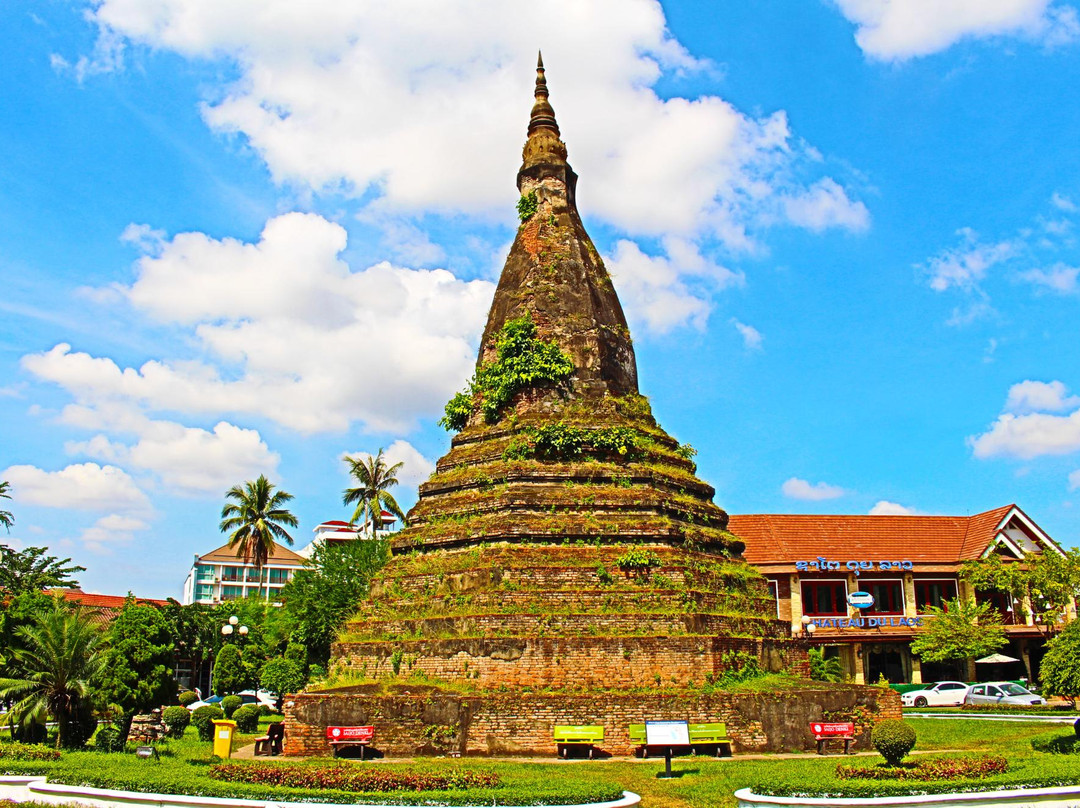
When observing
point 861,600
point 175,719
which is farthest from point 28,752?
point 861,600

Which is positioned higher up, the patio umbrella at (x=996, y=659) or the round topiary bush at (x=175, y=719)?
the patio umbrella at (x=996, y=659)

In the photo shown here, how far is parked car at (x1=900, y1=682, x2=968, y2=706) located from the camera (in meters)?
30.8

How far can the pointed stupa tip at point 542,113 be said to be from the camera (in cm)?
2664

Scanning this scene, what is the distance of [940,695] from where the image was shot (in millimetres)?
31141

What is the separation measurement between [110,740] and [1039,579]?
29.7 meters

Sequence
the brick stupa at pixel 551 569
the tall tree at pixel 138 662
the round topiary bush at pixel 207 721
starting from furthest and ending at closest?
the round topiary bush at pixel 207 721
the tall tree at pixel 138 662
the brick stupa at pixel 551 569

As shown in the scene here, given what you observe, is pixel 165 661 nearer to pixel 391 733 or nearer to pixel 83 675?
pixel 83 675

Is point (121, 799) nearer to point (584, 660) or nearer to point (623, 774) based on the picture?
point (623, 774)

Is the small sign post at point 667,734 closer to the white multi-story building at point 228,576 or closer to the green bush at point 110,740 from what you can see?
the green bush at point 110,740

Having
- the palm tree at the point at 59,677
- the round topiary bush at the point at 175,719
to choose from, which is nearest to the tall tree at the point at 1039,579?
the round topiary bush at the point at 175,719

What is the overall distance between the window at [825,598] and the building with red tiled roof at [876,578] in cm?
4

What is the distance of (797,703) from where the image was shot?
Answer: 1689 cm

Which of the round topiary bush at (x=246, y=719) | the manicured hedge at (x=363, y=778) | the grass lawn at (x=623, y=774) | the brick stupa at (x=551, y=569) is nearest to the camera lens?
the grass lawn at (x=623, y=774)

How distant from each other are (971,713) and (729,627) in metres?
12.6
